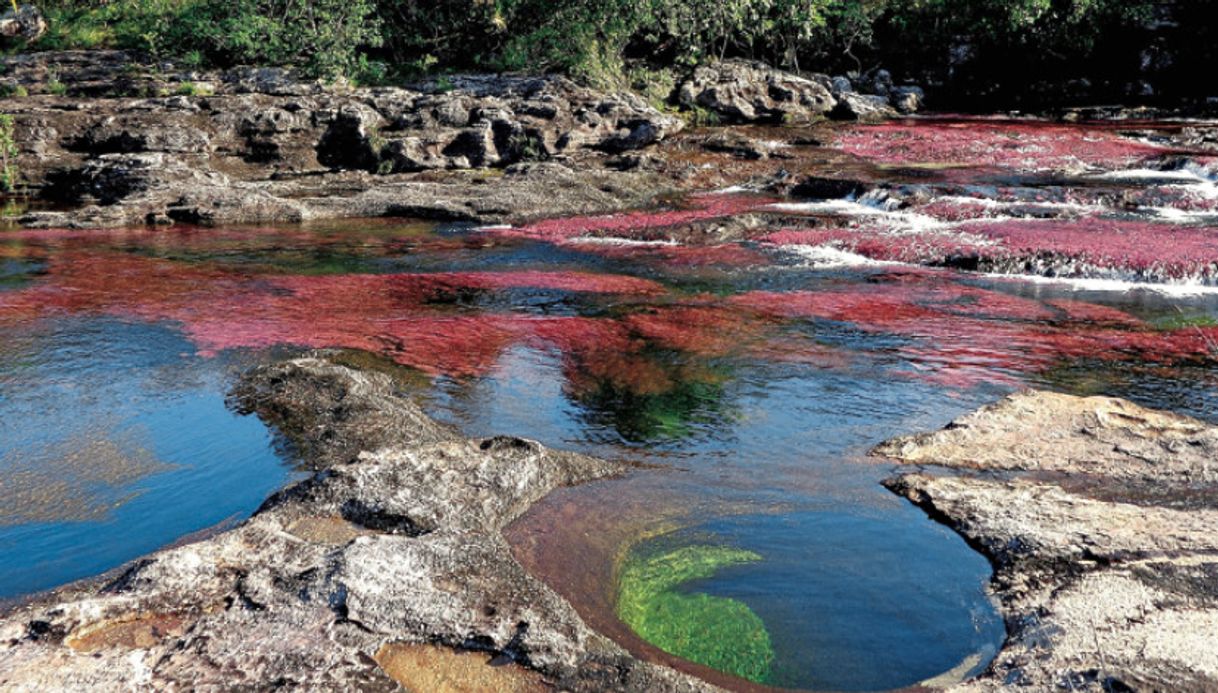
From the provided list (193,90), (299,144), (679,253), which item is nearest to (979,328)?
(679,253)

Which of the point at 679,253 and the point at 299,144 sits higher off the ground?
the point at 299,144

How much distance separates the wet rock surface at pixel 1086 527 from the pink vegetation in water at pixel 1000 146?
90.6 feet

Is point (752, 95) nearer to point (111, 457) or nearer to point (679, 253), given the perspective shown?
point (679, 253)

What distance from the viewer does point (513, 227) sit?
28.8 m

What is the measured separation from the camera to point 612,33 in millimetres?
48281

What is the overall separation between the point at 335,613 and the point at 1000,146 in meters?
39.6

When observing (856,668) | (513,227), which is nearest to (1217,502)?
(856,668)

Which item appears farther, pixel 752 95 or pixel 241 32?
pixel 752 95

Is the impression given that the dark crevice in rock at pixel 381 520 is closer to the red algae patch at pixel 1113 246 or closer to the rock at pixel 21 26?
the red algae patch at pixel 1113 246

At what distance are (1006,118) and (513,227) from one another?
35.0m

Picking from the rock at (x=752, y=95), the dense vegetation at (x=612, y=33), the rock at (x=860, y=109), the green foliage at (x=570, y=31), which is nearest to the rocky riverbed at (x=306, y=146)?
the green foliage at (x=570, y=31)

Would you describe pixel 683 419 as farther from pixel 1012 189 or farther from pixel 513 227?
pixel 1012 189

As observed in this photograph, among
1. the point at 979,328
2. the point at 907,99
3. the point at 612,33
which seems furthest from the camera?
the point at 907,99

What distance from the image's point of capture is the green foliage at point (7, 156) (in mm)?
33250
